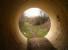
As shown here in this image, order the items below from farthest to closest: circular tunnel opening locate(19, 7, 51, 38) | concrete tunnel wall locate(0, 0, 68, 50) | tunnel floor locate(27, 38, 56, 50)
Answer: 1. circular tunnel opening locate(19, 7, 51, 38)
2. tunnel floor locate(27, 38, 56, 50)
3. concrete tunnel wall locate(0, 0, 68, 50)

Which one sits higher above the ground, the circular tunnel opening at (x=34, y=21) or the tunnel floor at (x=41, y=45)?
the circular tunnel opening at (x=34, y=21)

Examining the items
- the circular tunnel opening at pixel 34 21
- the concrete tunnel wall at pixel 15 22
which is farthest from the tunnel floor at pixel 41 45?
the circular tunnel opening at pixel 34 21

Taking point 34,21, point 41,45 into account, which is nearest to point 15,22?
point 41,45

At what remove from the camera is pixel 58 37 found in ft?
14.6

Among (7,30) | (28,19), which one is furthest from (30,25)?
(7,30)

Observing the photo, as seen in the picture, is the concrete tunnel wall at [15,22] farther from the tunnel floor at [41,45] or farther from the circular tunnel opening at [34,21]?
the circular tunnel opening at [34,21]

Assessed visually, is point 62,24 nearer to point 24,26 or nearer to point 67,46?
point 67,46

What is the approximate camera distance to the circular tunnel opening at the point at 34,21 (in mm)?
7555

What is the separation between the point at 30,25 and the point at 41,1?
3815 millimetres

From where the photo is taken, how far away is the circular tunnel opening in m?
7.55

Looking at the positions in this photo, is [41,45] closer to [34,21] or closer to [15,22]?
[15,22]

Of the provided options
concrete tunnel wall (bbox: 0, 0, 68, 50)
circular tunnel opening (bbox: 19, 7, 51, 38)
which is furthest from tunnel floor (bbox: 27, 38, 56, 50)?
circular tunnel opening (bbox: 19, 7, 51, 38)

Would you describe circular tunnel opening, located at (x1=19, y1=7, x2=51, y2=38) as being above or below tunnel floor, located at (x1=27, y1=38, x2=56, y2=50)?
above

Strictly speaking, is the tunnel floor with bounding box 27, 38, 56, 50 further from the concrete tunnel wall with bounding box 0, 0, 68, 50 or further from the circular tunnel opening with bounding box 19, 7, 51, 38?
the circular tunnel opening with bounding box 19, 7, 51, 38
